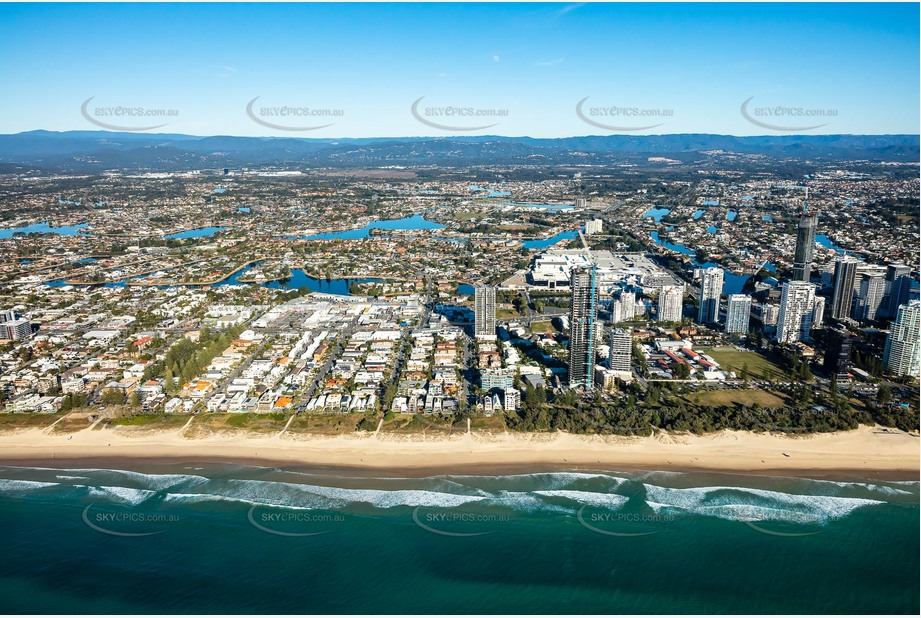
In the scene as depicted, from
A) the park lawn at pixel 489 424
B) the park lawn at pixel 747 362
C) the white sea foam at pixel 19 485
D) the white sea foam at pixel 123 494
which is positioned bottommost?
Result: the white sea foam at pixel 123 494

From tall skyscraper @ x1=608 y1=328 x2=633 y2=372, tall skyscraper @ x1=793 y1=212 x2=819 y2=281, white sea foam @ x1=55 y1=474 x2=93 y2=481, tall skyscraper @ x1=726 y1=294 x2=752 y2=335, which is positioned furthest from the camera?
tall skyscraper @ x1=793 y1=212 x2=819 y2=281

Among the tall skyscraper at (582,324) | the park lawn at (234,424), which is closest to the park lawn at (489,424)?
the tall skyscraper at (582,324)

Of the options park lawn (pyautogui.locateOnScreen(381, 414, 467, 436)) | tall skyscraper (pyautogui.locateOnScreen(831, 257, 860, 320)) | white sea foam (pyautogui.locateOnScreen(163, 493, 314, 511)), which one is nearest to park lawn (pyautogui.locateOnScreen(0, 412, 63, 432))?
white sea foam (pyautogui.locateOnScreen(163, 493, 314, 511))

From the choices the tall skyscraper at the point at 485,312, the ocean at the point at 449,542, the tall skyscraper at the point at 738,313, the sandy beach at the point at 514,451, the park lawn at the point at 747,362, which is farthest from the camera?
the tall skyscraper at the point at 738,313

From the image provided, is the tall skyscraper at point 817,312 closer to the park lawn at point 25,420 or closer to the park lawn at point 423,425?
the park lawn at point 423,425

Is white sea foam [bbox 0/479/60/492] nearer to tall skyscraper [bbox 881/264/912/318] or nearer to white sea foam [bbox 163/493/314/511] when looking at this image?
white sea foam [bbox 163/493/314/511]

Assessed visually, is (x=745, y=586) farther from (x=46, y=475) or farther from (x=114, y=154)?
(x=114, y=154)
